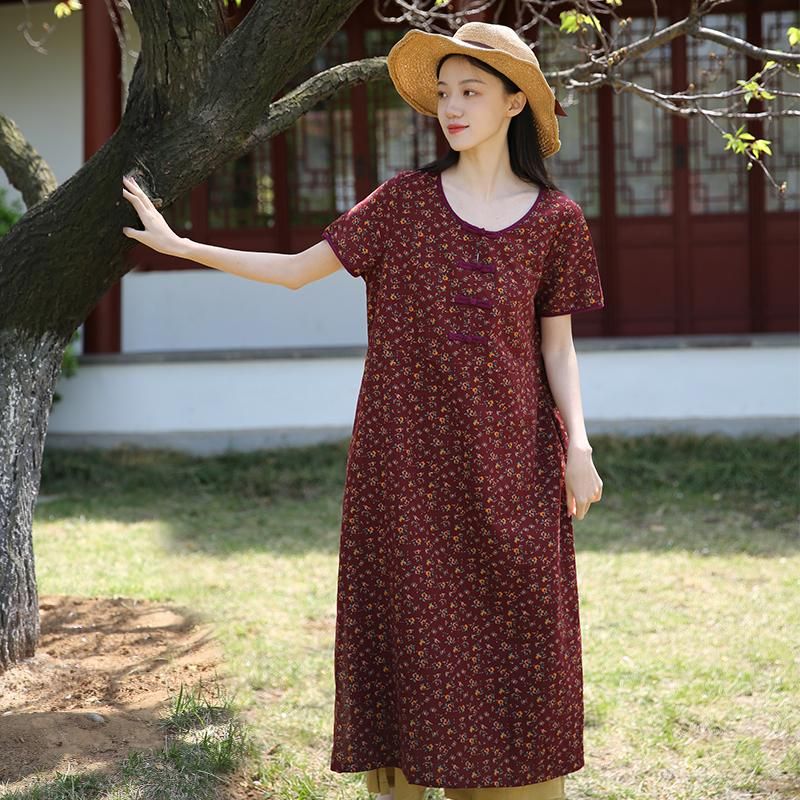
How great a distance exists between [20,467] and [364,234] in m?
1.54

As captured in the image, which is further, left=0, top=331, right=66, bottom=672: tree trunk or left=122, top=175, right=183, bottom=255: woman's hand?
left=0, top=331, right=66, bottom=672: tree trunk

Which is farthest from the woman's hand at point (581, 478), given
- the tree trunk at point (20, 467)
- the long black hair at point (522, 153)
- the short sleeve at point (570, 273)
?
the tree trunk at point (20, 467)

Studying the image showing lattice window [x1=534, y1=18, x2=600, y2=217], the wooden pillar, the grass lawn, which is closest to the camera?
the grass lawn

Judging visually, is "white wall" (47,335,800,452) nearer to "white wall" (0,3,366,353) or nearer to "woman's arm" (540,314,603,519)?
"white wall" (0,3,366,353)

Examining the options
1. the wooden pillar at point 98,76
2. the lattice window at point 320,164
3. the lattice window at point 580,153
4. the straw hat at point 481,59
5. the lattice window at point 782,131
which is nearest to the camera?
the straw hat at point 481,59

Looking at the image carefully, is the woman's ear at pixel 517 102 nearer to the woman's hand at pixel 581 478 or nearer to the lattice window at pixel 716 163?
the woman's hand at pixel 581 478

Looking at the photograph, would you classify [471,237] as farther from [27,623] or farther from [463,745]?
[27,623]

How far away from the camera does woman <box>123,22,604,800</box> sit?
2627 mm

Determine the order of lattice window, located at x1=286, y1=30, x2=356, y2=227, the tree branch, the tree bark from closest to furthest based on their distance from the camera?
the tree bark < the tree branch < lattice window, located at x1=286, y1=30, x2=356, y2=227

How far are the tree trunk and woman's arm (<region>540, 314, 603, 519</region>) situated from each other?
64.6 inches

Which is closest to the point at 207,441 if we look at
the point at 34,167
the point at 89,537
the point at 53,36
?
the point at 89,537

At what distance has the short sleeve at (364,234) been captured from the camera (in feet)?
8.77

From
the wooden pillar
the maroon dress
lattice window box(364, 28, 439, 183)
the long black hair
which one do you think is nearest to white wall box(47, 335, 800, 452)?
the wooden pillar

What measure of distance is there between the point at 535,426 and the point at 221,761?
126cm
